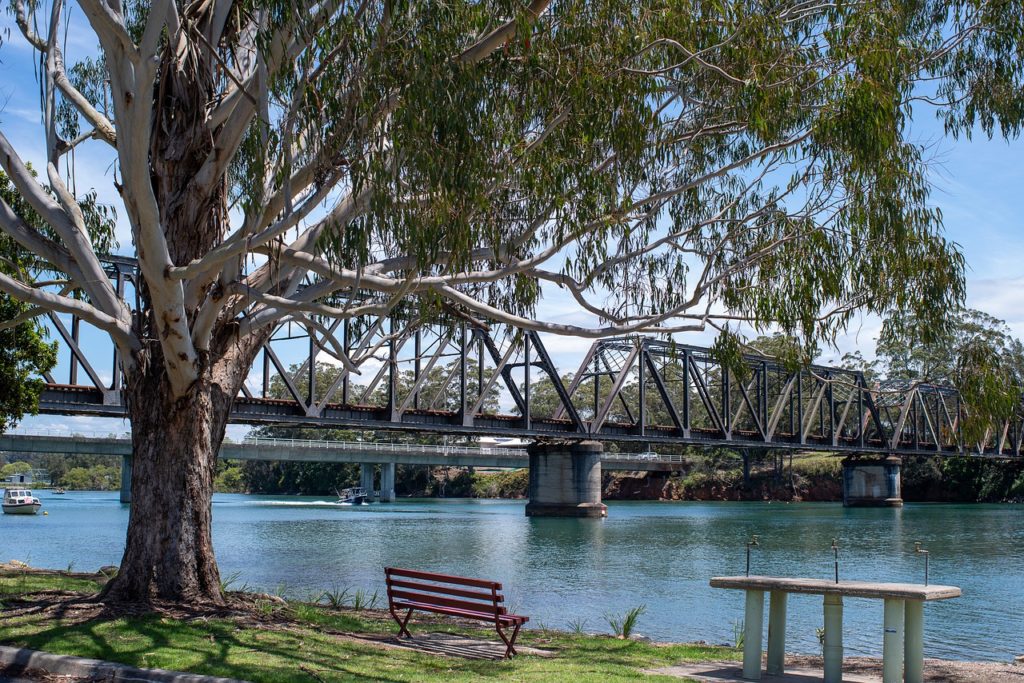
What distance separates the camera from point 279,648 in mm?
8938

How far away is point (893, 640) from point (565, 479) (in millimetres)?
47920

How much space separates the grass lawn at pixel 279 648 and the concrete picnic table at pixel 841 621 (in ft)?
3.24

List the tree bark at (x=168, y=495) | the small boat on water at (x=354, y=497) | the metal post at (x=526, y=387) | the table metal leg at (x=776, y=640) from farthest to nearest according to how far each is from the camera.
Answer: the small boat on water at (x=354, y=497)
the metal post at (x=526, y=387)
the tree bark at (x=168, y=495)
the table metal leg at (x=776, y=640)

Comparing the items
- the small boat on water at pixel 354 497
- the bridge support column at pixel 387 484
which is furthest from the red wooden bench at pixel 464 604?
the bridge support column at pixel 387 484

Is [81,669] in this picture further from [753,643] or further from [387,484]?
[387,484]

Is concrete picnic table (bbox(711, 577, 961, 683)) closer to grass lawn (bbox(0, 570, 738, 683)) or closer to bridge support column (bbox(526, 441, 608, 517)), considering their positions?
grass lawn (bbox(0, 570, 738, 683))

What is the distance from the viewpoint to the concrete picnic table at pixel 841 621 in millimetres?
7859

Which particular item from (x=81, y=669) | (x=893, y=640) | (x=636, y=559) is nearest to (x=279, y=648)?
(x=81, y=669)

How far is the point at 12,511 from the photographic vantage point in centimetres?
5359

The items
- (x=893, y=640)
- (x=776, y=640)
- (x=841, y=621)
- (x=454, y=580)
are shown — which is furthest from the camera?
(x=454, y=580)

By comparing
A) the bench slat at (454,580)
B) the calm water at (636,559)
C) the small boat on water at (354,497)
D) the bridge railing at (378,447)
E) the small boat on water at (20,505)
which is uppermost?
the bench slat at (454,580)

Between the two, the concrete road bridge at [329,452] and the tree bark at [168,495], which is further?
the concrete road bridge at [329,452]

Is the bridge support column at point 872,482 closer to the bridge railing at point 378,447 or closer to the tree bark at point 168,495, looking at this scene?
the bridge railing at point 378,447

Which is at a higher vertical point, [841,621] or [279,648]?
[841,621]
